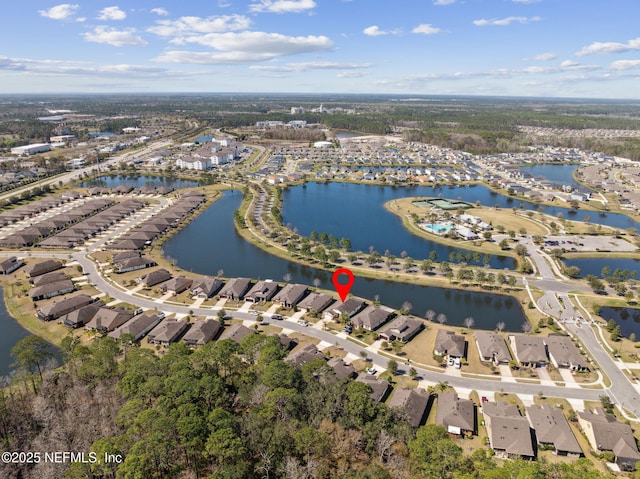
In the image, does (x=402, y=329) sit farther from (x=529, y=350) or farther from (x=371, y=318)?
(x=529, y=350)

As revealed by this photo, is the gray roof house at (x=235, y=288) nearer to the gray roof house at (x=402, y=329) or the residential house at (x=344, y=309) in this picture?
the residential house at (x=344, y=309)

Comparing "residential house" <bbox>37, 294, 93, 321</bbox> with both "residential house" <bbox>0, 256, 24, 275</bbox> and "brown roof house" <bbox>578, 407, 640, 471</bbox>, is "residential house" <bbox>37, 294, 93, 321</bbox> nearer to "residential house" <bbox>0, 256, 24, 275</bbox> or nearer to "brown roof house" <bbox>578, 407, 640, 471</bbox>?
"residential house" <bbox>0, 256, 24, 275</bbox>

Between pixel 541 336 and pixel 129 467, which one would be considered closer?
pixel 129 467

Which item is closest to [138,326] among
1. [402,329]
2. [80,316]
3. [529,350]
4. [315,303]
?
[80,316]

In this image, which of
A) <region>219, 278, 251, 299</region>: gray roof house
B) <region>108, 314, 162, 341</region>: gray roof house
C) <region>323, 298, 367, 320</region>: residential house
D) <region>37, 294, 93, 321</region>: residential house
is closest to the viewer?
<region>108, 314, 162, 341</region>: gray roof house

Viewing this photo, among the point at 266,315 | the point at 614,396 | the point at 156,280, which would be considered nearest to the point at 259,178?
the point at 156,280

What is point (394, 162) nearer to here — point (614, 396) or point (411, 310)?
point (411, 310)

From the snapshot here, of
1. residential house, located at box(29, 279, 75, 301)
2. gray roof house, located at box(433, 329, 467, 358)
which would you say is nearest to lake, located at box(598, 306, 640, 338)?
gray roof house, located at box(433, 329, 467, 358)
